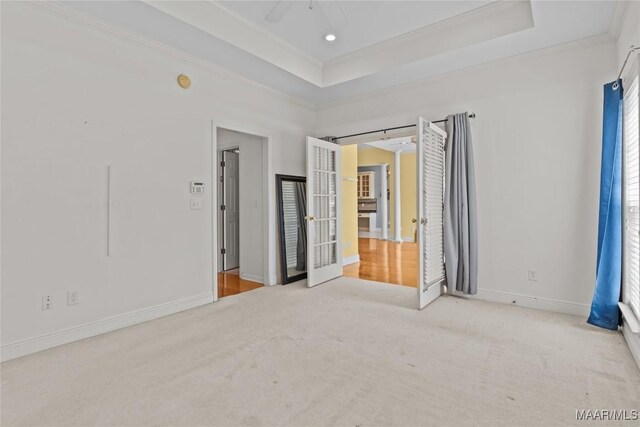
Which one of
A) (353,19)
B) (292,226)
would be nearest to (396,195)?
(292,226)

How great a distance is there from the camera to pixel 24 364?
2264 mm

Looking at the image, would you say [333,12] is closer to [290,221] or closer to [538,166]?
[538,166]

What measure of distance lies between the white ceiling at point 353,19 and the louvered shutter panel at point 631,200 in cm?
154

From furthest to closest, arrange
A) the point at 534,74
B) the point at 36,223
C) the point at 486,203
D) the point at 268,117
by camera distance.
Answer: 1. the point at 268,117
2. the point at 486,203
3. the point at 534,74
4. the point at 36,223

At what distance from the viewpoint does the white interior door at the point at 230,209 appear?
5.54 metres

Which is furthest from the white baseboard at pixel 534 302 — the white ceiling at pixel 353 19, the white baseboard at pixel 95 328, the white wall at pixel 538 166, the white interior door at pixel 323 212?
the white baseboard at pixel 95 328

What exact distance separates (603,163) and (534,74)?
1.18 metres

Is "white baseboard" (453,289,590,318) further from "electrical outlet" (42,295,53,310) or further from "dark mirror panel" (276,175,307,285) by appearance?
"electrical outlet" (42,295,53,310)

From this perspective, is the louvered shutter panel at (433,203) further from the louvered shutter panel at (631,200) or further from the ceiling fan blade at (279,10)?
the ceiling fan blade at (279,10)

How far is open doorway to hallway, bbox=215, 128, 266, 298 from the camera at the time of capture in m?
4.62

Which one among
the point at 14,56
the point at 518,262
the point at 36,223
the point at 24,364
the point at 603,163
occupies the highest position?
the point at 14,56

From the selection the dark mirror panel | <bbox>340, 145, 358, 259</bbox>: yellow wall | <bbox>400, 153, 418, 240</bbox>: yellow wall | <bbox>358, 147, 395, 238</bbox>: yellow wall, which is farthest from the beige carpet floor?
<bbox>358, 147, 395, 238</bbox>: yellow wall

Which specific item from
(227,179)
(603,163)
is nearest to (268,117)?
(227,179)

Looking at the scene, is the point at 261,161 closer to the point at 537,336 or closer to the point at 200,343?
the point at 200,343
